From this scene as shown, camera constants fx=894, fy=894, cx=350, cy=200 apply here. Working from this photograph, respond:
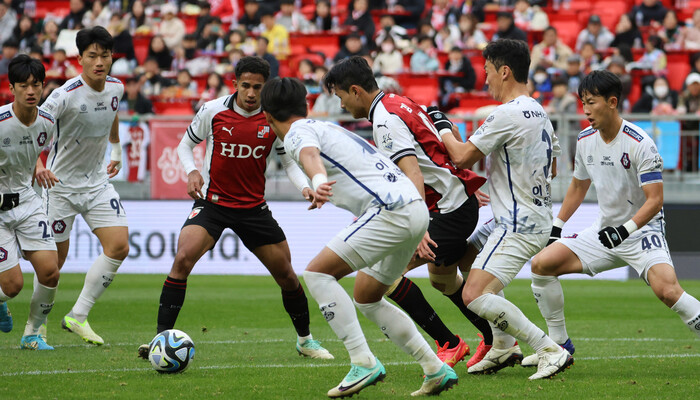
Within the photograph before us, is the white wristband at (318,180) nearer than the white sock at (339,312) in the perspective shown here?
Yes

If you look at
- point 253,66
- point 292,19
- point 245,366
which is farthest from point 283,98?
point 292,19

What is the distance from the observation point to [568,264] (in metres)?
7.07

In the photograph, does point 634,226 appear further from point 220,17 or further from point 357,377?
point 220,17

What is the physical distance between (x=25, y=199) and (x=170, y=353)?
7.68 feet

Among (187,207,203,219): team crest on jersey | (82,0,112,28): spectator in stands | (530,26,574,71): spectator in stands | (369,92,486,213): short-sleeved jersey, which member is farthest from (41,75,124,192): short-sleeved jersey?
(82,0,112,28): spectator in stands

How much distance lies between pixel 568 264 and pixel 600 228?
0.41 metres

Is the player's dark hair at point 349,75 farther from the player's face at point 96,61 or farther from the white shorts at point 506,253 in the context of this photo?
the player's face at point 96,61

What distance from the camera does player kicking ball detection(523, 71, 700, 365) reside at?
21.6ft

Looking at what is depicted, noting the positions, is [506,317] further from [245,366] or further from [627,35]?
[627,35]

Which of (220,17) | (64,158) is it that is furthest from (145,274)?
(220,17)

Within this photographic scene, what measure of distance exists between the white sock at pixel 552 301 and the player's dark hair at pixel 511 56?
1.68 metres

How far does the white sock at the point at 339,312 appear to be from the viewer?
18.4 ft

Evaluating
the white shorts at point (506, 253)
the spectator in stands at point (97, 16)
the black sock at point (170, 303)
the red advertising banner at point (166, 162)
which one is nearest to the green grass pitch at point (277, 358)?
the black sock at point (170, 303)

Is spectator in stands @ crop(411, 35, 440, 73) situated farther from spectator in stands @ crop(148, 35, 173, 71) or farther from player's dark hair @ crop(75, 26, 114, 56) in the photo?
player's dark hair @ crop(75, 26, 114, 56)
